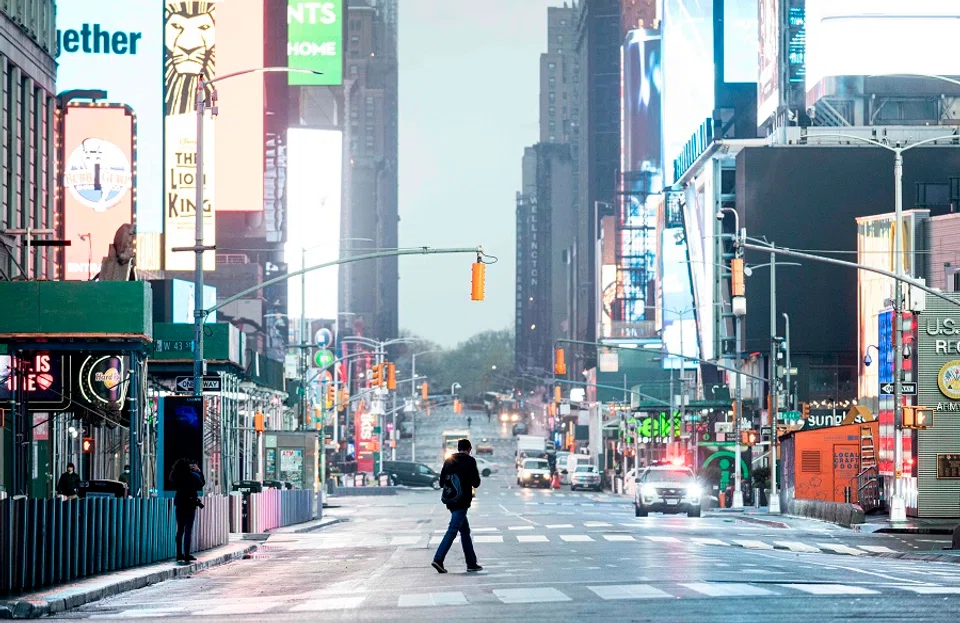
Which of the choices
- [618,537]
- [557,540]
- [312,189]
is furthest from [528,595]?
[312,189]

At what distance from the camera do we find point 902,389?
47.4m

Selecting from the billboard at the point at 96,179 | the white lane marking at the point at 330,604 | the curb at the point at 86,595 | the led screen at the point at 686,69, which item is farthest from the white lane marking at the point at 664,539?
the led screen at the point at 686,69

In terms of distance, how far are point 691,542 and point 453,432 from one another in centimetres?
11086

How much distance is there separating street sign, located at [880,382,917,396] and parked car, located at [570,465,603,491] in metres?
59.0

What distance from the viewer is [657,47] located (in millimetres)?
168375

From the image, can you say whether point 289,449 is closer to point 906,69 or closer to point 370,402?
point 906,69

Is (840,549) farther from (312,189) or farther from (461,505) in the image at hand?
(312,189)

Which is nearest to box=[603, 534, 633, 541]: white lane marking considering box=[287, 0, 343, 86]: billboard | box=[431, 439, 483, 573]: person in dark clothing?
box=[431, 439, 483, 573]: person in dark clothing

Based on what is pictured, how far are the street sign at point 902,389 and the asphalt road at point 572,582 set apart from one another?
7402mm

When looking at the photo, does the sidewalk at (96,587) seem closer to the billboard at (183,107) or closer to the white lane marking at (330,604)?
the white lane marking at (330,604)

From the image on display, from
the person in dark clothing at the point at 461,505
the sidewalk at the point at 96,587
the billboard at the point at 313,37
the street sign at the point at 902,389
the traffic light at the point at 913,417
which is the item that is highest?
the billboard at the point at 313,37

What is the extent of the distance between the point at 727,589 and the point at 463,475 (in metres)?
5.56

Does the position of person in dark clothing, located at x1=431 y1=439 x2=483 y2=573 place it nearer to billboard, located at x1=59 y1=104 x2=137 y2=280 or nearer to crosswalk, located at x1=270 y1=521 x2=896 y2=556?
crosswalk, located at x1=270 y1=521 x2=896 y2=556

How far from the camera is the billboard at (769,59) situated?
358 feet
